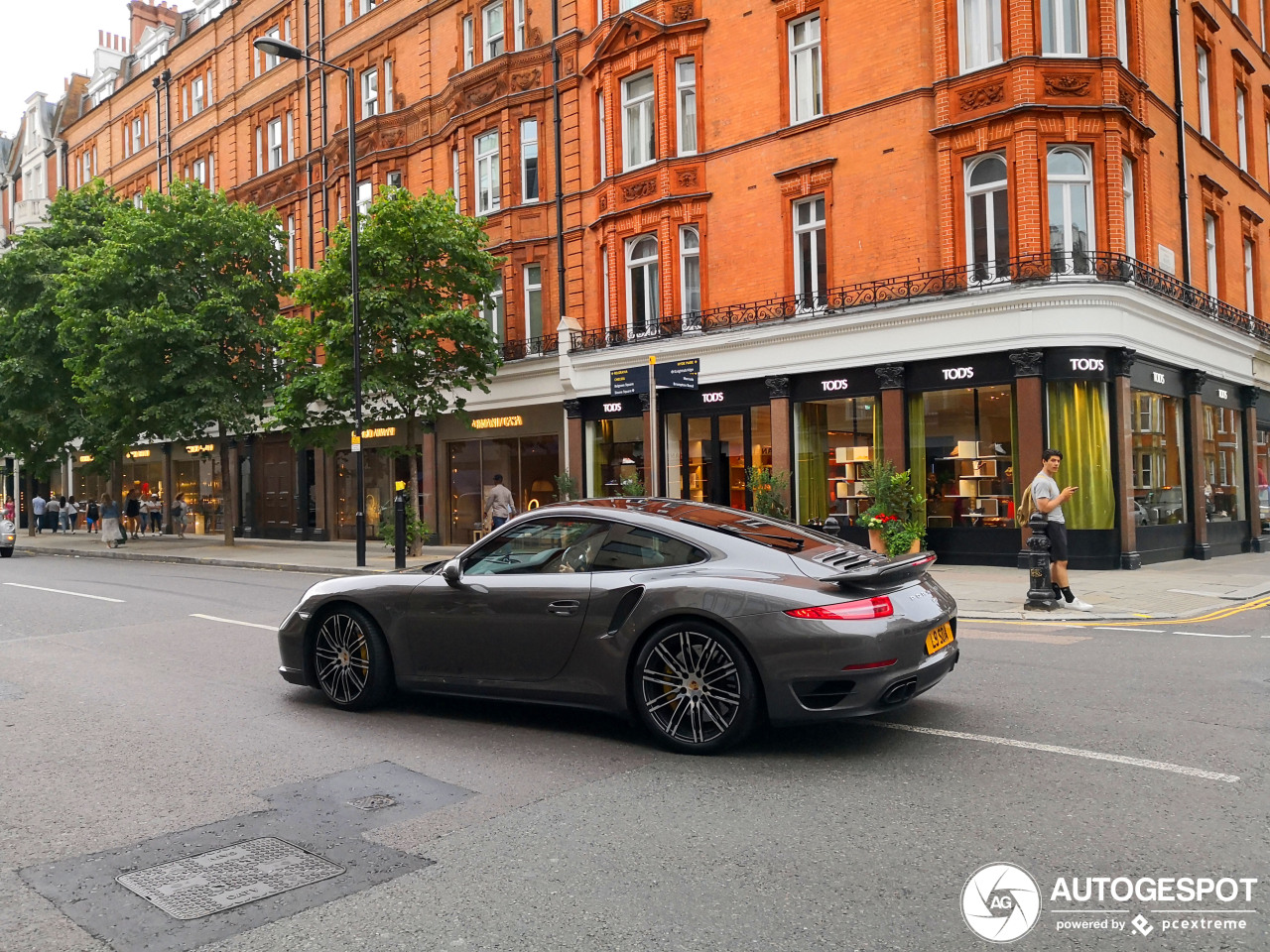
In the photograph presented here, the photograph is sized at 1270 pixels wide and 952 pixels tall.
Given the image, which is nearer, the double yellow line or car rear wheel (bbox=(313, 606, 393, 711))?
car rear wheel (bbox=(313, 606, 393, 711))

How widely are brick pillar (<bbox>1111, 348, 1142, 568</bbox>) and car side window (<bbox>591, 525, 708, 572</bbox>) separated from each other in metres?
14.3

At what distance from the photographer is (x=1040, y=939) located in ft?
10.6

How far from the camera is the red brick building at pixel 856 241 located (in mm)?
17688

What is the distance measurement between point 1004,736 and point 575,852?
2862 mm

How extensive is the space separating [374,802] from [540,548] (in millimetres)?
1848

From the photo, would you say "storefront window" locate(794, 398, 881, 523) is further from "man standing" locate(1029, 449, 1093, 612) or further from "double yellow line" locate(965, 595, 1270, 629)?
"double yellow line" locate(965, 595, 1270, 629)

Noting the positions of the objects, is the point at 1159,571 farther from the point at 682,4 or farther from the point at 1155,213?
the point at 682,4

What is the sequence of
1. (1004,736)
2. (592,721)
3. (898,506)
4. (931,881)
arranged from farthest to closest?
(898,506)
(592,721)
(1004,736)
(931,881)

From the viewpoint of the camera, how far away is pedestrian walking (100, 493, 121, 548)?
3217 cm

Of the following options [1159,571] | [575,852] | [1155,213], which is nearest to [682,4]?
[1155,213]

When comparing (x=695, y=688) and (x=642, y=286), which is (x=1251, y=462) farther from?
(x=695, y=688)

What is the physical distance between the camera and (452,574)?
20.3 ft

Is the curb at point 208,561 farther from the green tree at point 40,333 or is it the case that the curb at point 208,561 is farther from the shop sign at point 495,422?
the shop sign at point 495,422

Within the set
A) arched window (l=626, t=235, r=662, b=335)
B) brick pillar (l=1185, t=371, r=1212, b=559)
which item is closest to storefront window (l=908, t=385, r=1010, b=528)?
brick pillar (l=1185, t=371, r=1212, b=559)
